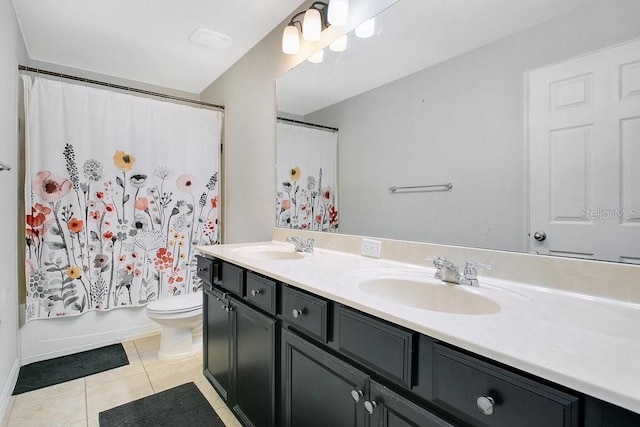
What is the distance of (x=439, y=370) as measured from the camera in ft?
2.29

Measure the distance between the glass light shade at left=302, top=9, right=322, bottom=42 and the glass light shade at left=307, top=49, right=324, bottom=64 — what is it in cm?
11

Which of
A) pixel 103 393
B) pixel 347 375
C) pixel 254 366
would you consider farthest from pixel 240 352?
pixel 103 393

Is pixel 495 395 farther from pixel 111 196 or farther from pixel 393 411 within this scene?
pixel 111 196

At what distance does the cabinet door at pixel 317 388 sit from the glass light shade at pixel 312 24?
1.56m

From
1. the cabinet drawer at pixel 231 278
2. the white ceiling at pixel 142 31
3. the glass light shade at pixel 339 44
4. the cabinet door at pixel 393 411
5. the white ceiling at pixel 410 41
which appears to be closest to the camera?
the cabinet door at pixel 393 411

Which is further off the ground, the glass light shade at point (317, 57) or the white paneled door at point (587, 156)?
the glass light shade at point (317, 57)

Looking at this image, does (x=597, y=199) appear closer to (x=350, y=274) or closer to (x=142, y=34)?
(x=350, y=274)

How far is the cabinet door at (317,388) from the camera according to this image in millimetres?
922

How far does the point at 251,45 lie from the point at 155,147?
1128 mm

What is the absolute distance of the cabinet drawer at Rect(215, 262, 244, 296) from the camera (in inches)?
59.7

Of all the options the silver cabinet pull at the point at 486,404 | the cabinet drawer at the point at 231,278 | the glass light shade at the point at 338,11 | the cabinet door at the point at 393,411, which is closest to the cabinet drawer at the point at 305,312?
the cabinet door at the point at 393,411

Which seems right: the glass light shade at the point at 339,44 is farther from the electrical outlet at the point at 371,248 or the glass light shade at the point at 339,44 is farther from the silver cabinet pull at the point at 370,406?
the silver cabinet pull at the point at 370,406

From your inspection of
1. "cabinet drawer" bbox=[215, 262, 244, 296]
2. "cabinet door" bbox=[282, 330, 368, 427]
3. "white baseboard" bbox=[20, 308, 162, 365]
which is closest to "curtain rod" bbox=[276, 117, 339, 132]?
"cabinet drawer" bbox=[215, 262, 244, 296]

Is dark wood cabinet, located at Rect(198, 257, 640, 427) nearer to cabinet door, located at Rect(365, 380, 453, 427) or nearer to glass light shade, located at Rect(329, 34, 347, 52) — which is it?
cabinet door, located at Rect(365, 380, 453, 427)
